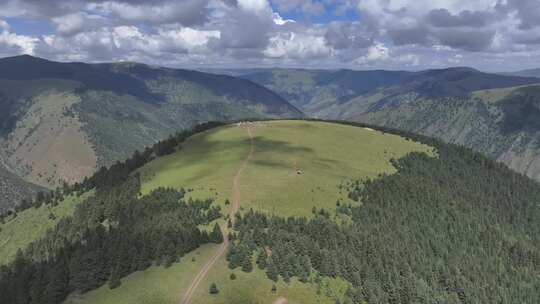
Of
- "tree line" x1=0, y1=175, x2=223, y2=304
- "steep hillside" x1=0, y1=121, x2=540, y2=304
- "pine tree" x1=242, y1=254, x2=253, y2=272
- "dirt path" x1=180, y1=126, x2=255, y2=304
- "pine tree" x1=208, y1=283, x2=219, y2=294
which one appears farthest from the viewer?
"pine tree" x1=242, y1=254, x2=253, y2=272

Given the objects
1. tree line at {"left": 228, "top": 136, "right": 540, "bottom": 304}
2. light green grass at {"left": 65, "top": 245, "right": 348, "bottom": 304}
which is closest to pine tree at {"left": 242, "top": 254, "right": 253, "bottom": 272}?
tree line at {"left": 228, "top": 136, "right": 540, "bottom": 304}

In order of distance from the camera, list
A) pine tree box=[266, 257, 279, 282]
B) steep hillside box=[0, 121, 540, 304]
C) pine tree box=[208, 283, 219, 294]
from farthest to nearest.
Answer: pine tree box=[266, 257, 279, 282]
steep hillside box=[0, 121, 540, 304]
pine tree box=[208, 283, 219, 294]

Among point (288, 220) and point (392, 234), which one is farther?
point (392, 234)

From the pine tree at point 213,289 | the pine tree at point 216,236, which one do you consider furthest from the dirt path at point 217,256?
the pine tree at point 213,289

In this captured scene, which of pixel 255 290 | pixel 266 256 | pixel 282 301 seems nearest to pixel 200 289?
pixel 255 290

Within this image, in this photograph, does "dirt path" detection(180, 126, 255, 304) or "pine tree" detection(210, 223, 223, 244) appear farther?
"pine tree" detection(210, 223, 223, 244)

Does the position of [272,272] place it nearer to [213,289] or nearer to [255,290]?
[255,290]

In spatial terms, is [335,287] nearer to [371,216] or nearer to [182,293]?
[182,293]

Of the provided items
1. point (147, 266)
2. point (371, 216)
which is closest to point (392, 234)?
point (371, 216)

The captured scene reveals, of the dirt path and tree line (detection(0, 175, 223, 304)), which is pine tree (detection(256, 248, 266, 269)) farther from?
tree line (detection(0, 175, 223, 304))

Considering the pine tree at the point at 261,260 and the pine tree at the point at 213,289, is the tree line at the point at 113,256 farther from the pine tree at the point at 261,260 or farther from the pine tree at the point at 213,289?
the pine tree at the point at 213,289

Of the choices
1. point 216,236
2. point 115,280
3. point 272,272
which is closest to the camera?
point 115,280
